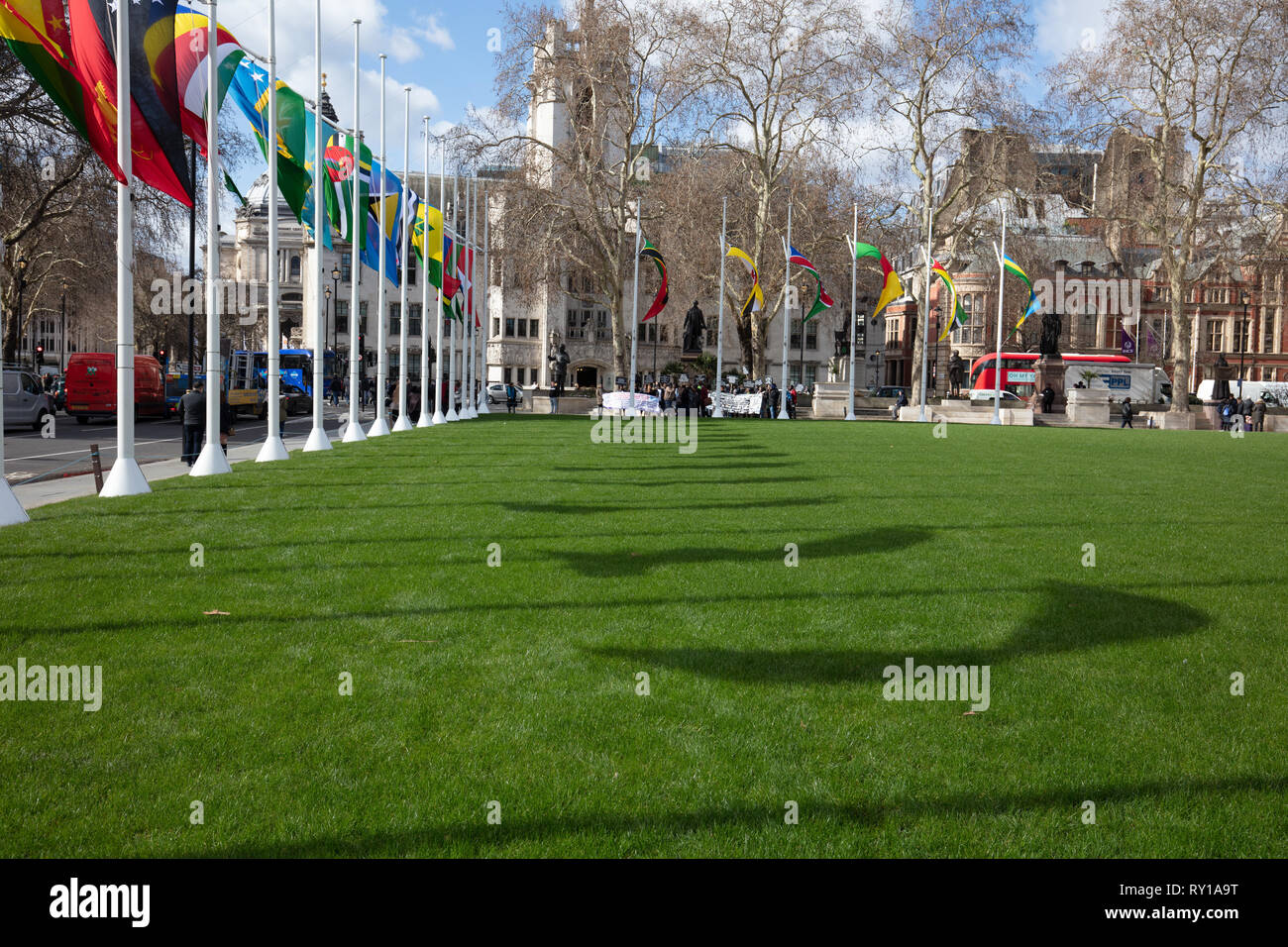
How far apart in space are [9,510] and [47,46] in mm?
5785

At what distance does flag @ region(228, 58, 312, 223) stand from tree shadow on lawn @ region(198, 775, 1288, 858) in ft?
59.5

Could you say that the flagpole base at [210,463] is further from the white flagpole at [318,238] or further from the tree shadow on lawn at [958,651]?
the tree shadow on lawn at [958,651]

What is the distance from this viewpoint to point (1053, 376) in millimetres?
79375

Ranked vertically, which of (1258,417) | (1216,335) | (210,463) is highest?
(1216,335)

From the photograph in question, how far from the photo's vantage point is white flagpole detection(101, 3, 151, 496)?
553 inches

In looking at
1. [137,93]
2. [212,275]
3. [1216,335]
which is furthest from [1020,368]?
[137,93]

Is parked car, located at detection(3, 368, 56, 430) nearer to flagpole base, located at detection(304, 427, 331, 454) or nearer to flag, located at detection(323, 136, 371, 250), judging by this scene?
flag, located at detection(323, 136, 371, 250)

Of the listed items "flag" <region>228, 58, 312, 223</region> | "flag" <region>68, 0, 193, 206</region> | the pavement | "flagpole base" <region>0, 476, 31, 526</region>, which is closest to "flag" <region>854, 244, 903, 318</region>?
the pavement

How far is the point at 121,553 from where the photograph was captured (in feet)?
33.0

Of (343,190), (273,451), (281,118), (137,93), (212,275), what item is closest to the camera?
(137,93)

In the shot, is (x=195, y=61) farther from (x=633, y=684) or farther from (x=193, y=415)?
(x=633, y=684)

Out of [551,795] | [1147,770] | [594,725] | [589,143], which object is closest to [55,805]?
[551,795]
